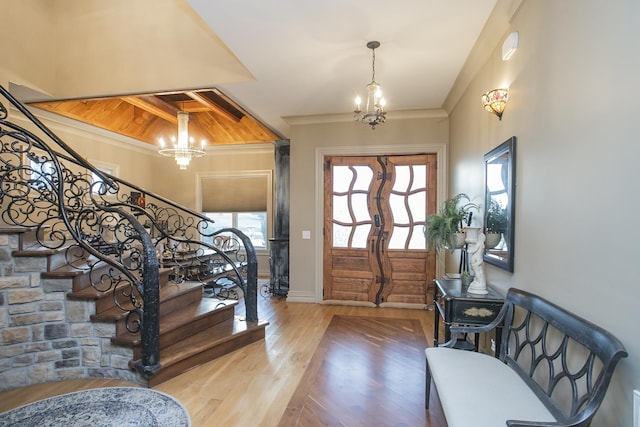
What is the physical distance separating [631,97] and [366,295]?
4174mm

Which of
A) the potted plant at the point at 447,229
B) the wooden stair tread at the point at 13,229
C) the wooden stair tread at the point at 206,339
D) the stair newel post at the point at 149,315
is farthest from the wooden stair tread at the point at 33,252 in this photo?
the potted plant at the point at 447,229

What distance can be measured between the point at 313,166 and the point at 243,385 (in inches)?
131

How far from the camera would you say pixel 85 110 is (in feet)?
18.6

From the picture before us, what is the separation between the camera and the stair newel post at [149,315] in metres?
2.57

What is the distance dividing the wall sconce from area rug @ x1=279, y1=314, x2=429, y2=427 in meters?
2.30

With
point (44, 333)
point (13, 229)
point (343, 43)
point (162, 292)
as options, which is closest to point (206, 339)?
point (162, 292)

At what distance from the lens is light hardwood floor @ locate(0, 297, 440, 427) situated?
2283mm

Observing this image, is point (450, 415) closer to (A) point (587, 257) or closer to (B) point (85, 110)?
(A) point (587, 257)

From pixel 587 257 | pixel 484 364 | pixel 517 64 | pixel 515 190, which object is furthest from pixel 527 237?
pixel 517 64

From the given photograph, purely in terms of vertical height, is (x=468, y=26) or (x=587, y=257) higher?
(x=468, y=26)

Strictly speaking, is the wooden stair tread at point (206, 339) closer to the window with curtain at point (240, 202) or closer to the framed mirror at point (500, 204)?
the framed mirror at point (500, 204)

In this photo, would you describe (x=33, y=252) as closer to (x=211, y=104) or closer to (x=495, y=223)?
(x=211, y=104)

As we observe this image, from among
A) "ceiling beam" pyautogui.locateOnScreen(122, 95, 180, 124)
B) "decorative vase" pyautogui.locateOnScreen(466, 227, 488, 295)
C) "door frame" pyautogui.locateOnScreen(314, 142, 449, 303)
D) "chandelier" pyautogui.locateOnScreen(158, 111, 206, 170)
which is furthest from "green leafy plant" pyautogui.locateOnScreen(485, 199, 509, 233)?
"ceiling beam" pyautogui.locateOnScreen(122, 95, 180, 124)

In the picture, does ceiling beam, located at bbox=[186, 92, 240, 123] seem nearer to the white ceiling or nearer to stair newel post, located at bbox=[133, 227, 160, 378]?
the white ceiling
